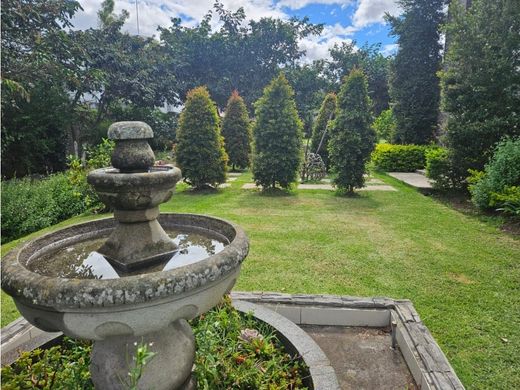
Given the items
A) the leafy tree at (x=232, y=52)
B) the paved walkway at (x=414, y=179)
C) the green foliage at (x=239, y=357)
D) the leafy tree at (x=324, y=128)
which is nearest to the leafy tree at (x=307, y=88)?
the leafy tree at (x=232, y=52)

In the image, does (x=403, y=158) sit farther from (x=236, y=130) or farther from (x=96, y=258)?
(x=96, y=258)

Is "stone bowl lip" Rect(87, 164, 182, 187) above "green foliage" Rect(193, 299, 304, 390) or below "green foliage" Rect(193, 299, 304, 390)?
above

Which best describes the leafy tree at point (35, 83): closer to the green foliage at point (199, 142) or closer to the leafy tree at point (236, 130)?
the green foliage at point (199, 142)

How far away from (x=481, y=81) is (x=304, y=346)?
8.78 meters

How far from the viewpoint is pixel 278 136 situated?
35.1 feet

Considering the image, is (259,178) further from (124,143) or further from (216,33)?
(216,33)

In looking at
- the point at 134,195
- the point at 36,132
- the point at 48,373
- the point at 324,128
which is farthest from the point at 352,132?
the point at 36,132

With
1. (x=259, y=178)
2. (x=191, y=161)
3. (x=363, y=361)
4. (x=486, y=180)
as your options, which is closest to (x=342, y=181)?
(x=259, y=178)

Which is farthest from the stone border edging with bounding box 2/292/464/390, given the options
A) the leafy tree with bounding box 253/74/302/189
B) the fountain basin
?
the leafy tree with bounding box 253/74/302/189

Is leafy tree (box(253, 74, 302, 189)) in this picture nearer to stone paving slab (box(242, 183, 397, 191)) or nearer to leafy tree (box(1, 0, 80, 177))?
stone paving slab (box(242, 183, 397, 191))

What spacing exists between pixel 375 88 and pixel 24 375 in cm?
4176

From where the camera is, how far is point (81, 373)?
7.47 feet

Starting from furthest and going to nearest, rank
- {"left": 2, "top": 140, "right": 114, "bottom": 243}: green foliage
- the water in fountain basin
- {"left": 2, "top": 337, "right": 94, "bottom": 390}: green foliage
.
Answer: {"left": 2, "top": 140, "right": 114, "bottom": 243}: green foliage, {"left": 2, "top": 337, "right": 94, "bottom": 390}: green foliage, the water in fountain basin

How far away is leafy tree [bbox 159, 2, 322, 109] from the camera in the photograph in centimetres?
2575
